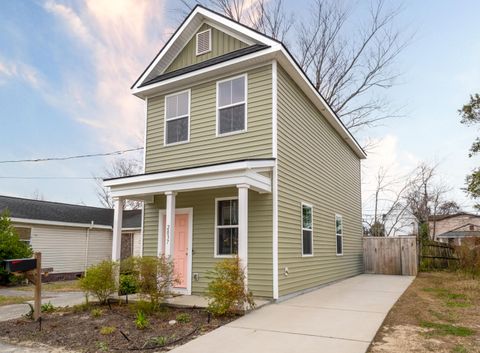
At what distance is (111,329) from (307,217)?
20.1 feet

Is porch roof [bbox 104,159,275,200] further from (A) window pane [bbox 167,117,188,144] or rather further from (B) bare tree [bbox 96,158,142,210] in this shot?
(B) bare tree [bbox 96,158,142,210]

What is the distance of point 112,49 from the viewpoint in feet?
49.8

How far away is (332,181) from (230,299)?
25.6 feet

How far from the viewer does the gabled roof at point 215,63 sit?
882 centimetres

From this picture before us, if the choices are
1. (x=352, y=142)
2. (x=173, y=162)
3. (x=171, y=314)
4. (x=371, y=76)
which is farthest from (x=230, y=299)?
(x=371, y=76)

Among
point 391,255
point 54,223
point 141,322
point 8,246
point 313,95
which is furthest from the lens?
point 54,223

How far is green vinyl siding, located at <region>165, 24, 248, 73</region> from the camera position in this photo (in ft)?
32.4

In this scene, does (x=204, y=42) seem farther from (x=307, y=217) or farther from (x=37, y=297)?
(x=37, y=297)

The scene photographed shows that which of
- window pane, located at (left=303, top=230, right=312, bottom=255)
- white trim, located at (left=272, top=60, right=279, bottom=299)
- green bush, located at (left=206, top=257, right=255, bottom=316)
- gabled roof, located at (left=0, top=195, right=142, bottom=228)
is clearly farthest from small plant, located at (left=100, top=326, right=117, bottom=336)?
gabled roof, located at (left=0, top=195, right=142, bottom=228)

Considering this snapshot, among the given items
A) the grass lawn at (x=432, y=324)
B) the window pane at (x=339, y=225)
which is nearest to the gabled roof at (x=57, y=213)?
the window pane at (x=339, y=225)

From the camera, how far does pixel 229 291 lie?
21.6ft

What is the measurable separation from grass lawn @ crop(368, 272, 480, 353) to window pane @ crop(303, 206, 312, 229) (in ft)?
9.49

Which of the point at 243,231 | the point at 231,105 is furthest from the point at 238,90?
the point at 243,231

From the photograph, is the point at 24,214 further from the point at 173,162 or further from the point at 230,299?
the point at 230,299
